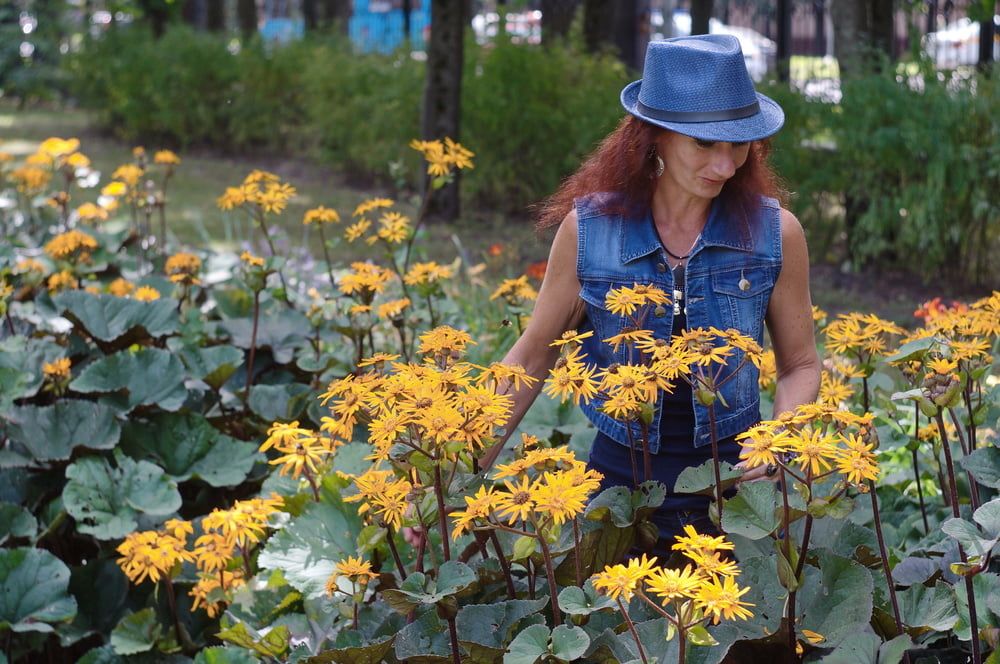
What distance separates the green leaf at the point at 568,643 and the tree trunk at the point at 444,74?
300 inches

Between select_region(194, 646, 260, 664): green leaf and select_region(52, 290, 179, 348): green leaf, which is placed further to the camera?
select_region(52, 290, 179, 348): green leaf

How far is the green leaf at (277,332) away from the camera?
389 centimetres

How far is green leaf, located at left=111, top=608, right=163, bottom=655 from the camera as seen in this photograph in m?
2.80

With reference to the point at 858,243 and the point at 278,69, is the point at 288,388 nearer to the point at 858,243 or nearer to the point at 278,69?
the point at 858,243

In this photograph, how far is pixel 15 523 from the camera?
3.12 m

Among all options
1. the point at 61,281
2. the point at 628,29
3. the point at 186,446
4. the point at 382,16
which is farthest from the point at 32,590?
the point at 382,16

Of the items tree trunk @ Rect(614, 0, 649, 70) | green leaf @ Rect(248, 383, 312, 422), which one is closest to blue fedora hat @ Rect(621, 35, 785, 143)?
green leaf @ Rect(248, 383, 312, 422)

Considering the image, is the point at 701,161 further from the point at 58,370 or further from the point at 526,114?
the point at 526,114

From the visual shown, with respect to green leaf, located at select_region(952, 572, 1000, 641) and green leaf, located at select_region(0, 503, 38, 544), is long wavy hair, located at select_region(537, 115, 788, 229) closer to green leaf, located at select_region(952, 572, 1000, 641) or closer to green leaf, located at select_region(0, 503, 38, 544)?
green leaf, located at select_region(952, 572, 1000, 641)

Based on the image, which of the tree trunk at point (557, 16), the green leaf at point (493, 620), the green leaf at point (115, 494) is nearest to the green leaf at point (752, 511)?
the green leaf at point (493, 620)

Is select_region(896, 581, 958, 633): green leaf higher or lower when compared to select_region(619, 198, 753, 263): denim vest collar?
lower

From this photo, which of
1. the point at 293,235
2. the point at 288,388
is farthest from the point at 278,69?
the point at 288,388

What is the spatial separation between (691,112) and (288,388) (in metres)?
1.74

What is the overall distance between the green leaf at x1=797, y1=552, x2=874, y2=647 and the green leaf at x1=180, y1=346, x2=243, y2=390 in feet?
6.98
